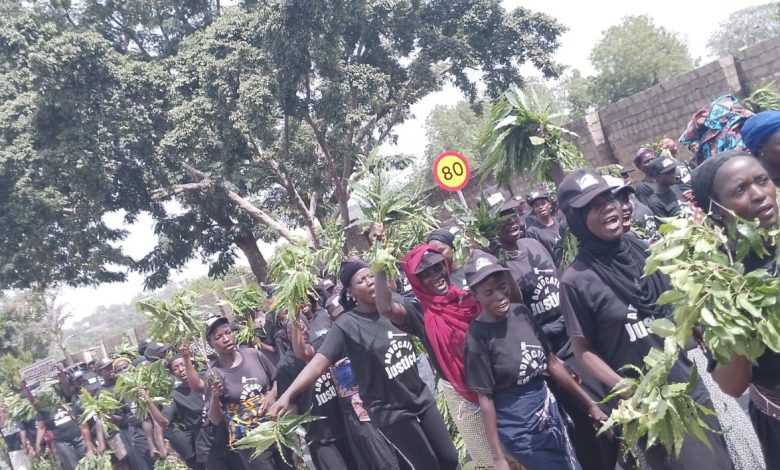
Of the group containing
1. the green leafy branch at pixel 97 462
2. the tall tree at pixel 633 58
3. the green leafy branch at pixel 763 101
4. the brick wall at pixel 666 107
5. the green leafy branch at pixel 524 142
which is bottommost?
the green leafy branch at pixel 97 462

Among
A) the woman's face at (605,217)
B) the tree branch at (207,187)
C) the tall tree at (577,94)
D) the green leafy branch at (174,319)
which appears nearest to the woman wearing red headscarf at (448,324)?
the woman's face at (605,217)

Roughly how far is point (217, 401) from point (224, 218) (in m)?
16.7

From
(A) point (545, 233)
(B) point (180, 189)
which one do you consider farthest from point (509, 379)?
(B) point (180, 189)

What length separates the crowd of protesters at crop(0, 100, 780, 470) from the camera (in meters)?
3.19

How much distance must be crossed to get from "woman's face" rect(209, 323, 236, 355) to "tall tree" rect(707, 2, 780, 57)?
2593 inches

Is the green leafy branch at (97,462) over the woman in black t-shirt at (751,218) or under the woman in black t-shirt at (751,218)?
under

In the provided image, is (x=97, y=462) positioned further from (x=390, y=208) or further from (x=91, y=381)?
(x=390, y=208)

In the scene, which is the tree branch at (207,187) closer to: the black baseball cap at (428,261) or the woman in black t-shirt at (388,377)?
the woman in black t-shirt at (388,377)

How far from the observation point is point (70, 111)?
18141 mm

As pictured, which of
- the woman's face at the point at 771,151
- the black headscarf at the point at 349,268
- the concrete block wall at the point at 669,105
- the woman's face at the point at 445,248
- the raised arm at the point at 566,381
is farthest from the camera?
the concrete block wall at the point at 669,105

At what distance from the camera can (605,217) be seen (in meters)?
3.41

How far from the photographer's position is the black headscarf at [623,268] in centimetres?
336

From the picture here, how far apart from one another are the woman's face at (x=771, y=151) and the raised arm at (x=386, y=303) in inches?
87.5

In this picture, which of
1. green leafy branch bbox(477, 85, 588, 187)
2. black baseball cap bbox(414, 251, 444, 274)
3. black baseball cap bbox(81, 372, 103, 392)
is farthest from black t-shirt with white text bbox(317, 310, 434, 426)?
black baseball cap bbox(81, 372, 103, 392)
